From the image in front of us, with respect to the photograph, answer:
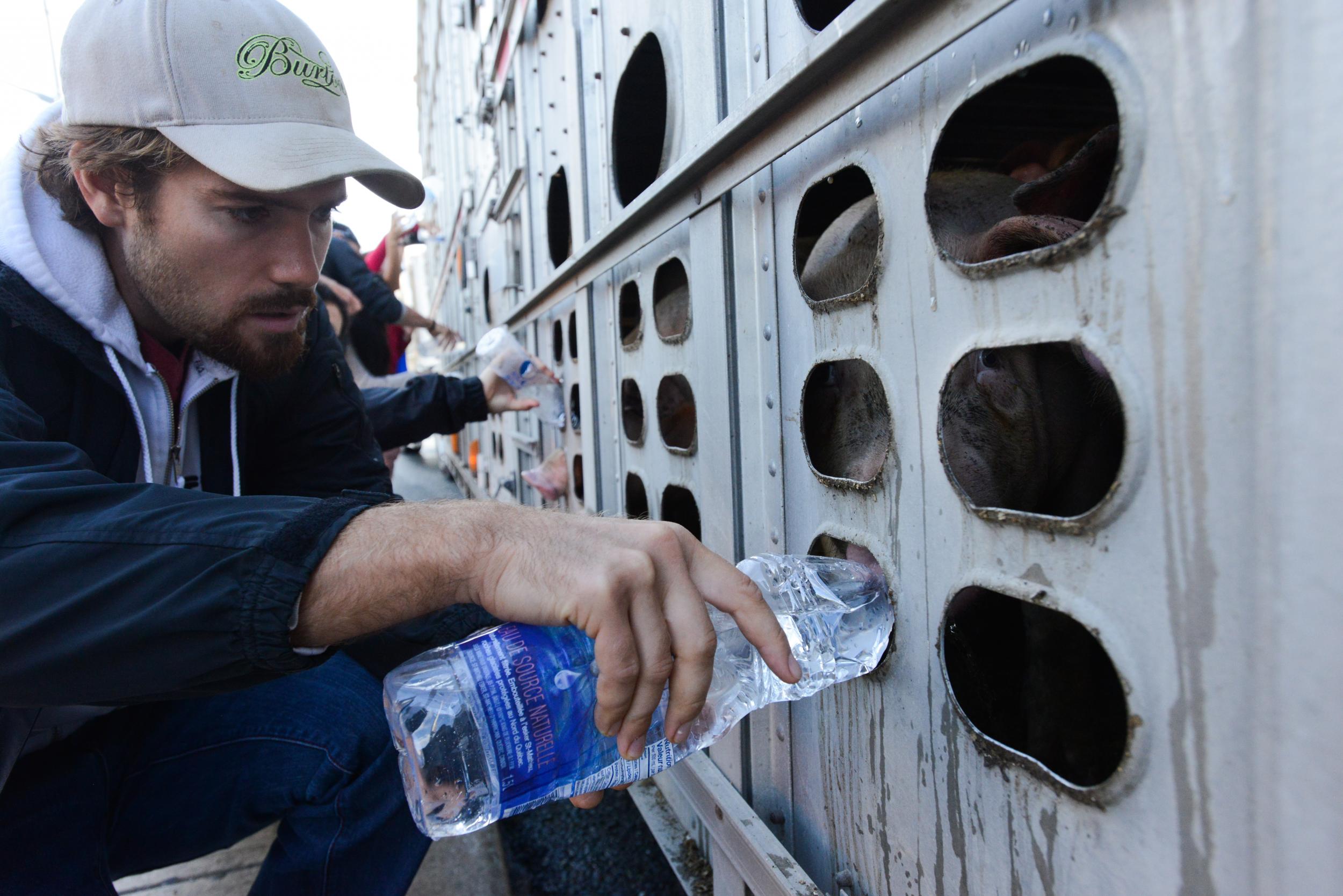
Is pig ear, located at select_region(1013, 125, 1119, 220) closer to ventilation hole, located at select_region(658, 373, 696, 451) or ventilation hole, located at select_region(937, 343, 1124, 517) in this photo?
ventilation hole, located at select_region(937, 343, 1124, 517)

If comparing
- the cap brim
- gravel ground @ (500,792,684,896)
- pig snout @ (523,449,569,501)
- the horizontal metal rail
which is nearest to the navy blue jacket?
the cap brim

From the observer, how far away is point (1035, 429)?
134cm

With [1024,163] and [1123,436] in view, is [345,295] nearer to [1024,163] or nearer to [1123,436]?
[1024,163]

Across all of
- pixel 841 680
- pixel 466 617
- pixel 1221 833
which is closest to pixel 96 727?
pixel 466 617

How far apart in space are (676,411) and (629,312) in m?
0.71

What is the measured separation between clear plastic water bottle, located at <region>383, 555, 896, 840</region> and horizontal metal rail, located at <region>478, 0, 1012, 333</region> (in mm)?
741

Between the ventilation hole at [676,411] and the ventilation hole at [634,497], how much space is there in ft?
0.61

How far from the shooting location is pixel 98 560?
3.20ft

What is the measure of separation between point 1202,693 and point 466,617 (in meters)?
1.52

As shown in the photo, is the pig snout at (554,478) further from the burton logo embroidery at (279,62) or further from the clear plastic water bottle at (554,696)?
the clear plastic water bottle at (554,696)

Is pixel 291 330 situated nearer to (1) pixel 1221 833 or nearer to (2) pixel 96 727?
(2) pixel 96 727

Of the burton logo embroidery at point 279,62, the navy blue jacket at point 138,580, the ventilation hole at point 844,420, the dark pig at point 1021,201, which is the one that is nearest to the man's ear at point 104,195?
the burton logo embroidery at point 279,62

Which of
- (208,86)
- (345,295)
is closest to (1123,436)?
(208,86)

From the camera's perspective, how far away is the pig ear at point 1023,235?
1037 millimetres
